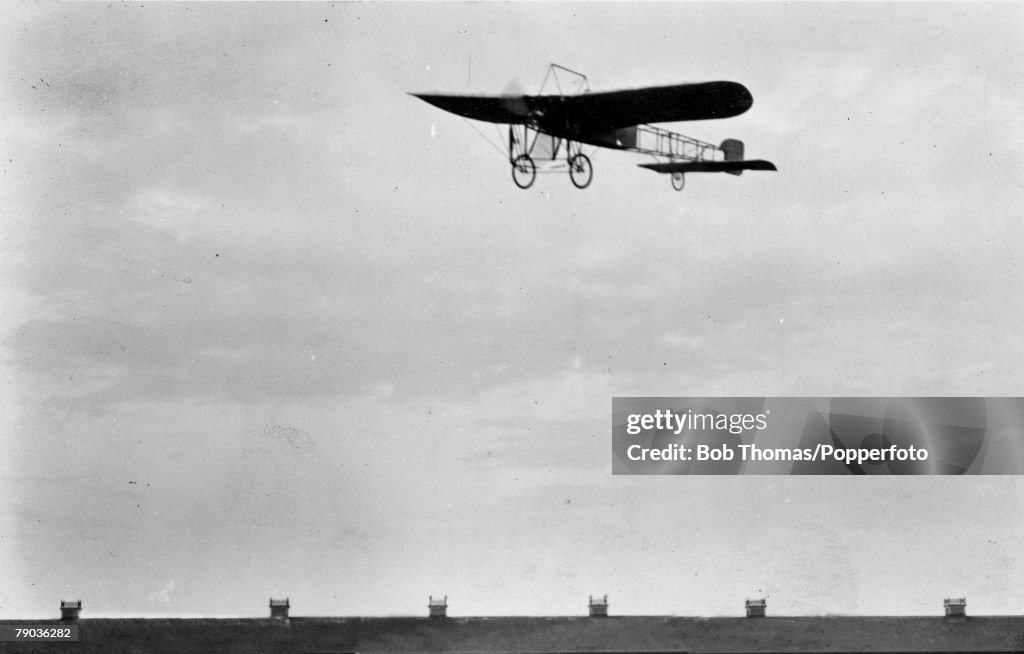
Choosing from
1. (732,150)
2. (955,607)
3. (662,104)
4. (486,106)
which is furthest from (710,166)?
(955,607)

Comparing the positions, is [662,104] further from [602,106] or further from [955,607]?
[955,607]

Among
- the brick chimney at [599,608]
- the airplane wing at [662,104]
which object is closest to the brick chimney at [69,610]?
the brick chimney at [599,608]

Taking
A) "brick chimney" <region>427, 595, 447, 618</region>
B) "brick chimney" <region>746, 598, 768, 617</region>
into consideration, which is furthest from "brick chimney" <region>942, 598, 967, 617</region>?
"brick chimney" <region>427, 595, 447, 618</region>

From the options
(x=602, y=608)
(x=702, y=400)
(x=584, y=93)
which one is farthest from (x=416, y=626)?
(x=584, y=93)

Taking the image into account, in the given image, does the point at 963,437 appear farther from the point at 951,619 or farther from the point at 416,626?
the point at 416,626

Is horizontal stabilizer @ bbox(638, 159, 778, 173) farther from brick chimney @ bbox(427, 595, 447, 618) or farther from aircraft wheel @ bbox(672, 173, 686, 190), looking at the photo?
brick chimney @ bbox(427, 595, 447, 618)

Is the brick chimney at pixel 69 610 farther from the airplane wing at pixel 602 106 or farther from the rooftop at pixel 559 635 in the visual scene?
the airplane wing at pixel 602 106
